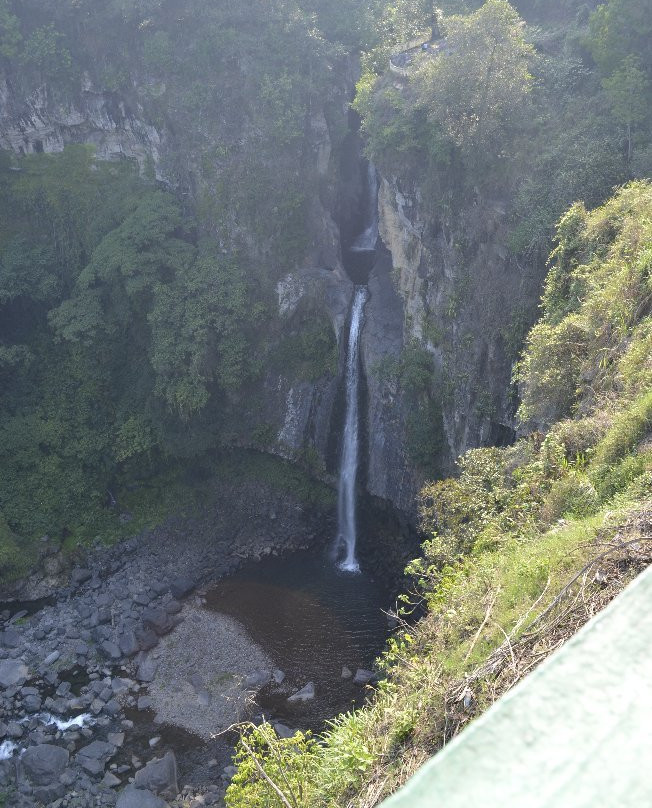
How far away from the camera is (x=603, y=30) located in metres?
18.0

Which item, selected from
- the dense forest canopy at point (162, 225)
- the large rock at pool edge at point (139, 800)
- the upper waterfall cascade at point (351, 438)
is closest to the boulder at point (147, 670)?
the large rock at pool edge at point (139, 800)

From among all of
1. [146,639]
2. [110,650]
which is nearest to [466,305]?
[146,639]

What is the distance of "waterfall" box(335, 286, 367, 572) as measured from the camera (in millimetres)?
22344

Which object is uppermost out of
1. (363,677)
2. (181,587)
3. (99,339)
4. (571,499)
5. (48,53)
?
(48,53)

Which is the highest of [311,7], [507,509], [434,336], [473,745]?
[311,7]

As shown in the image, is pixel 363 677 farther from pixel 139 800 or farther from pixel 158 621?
pixel 158 621

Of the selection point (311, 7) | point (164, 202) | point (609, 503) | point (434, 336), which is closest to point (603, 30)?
point (434, 336)

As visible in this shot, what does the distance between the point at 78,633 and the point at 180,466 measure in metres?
6.74

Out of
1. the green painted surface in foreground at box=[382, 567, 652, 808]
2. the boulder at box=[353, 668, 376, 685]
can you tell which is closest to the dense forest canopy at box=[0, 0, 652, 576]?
the boulder at box=[353, 668, 376, 685]

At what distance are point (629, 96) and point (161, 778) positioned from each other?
19.4 m

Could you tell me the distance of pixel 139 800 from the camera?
44.6 ft

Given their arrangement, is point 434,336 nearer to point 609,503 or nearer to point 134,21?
point 609,503

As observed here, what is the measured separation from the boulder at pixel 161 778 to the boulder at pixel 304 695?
3.12 m

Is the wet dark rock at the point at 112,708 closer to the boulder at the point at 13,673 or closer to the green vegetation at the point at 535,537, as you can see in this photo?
the boulder at the point at 13,673
